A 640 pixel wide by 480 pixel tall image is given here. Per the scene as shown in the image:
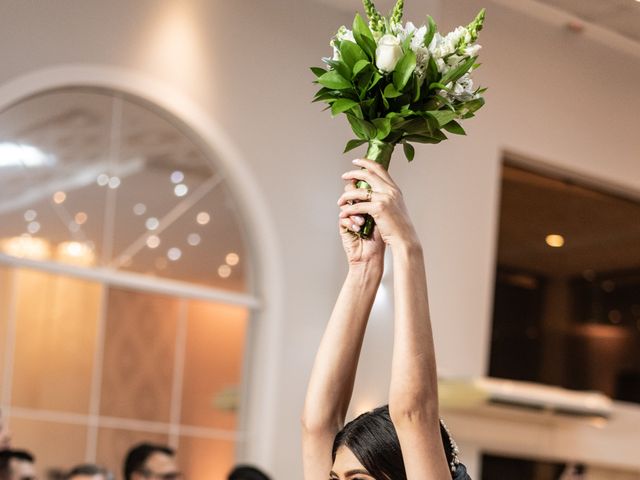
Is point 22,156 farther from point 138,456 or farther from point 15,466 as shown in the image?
point 15,466

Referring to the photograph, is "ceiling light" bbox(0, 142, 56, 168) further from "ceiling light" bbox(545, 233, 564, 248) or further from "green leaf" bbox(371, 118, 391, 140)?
"green leaf" bbox(371, 118, 391, 140)

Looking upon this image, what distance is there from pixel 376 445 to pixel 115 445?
6488 millimetres

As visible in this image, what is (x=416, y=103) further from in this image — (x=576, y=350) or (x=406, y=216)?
(x=576, y=350)

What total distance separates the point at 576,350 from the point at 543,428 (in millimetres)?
885

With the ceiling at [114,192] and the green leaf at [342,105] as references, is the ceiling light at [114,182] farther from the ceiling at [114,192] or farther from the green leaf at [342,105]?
the green leaf at [342,105]

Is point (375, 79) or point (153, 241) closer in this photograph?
point (375, 79)

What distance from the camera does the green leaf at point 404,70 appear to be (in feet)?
8.16

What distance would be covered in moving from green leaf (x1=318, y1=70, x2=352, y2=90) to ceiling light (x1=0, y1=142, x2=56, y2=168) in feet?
20.3

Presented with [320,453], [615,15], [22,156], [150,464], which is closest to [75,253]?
[22,156]

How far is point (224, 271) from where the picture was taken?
959cm

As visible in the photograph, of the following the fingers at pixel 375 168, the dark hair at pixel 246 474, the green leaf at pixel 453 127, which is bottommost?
the dark hair at pixel 246 474

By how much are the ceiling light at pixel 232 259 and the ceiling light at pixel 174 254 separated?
17.0 inches

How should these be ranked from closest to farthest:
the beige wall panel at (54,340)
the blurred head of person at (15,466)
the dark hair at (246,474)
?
the blurred head of person at (15,466) → the dark hair at (246,474) → the beige wall panel at (54,340)

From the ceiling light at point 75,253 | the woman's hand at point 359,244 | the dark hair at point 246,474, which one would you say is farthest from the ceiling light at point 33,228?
the woman's hand at point 359,244
